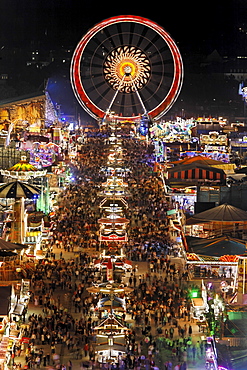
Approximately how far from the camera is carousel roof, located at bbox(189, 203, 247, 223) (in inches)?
1604

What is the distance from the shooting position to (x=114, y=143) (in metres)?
86.3

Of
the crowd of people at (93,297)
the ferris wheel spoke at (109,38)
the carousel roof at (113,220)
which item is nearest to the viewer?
the crowd of people at (93,297)

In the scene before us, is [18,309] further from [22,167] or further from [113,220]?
[22,167]

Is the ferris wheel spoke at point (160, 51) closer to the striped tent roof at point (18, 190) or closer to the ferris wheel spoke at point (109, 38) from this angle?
the ferris wheel spoke at point (109, 38)

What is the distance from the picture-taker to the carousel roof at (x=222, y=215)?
40.8 metres

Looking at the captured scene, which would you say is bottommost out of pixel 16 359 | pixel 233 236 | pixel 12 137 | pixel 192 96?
pixel 16 359

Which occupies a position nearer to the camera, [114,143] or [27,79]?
[114,143]

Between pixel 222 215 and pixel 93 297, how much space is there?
33.5ft

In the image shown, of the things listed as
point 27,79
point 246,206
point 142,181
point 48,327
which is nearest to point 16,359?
point 48,327

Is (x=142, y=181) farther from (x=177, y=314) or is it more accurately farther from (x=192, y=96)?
(x=192, y=96)

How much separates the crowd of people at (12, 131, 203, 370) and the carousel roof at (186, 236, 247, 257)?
1.08m

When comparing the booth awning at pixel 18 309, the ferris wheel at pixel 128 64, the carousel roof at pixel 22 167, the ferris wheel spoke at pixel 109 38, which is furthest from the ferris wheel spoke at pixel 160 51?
the booth awning at pixel 18 309

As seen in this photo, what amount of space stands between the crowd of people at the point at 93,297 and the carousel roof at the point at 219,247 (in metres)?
1.08

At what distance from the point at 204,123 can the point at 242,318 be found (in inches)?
2783
